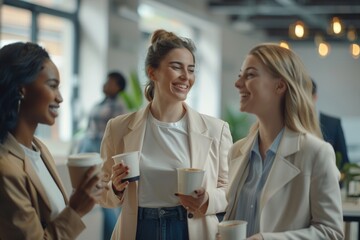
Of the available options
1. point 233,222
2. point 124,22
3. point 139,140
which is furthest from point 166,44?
point 124,22

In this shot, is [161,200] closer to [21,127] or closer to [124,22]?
[21,127]

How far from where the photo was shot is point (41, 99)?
66.7 inches

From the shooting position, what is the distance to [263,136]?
2.03 m

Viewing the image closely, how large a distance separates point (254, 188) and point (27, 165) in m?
0.71

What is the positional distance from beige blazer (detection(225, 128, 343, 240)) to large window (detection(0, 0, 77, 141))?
5.28m

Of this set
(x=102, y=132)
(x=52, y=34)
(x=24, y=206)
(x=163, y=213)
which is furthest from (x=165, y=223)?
(x=52, y=34)

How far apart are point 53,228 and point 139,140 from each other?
734 mm

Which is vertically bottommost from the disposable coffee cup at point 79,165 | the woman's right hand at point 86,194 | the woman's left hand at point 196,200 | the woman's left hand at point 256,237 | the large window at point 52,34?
the woman's left hand at point 256,237

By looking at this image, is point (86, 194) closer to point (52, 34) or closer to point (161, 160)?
point (161, 160)

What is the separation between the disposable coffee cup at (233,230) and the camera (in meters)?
1.74

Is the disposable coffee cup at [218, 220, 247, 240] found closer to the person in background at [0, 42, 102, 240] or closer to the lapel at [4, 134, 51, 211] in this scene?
the person in background at [0, 42, 102, 240]

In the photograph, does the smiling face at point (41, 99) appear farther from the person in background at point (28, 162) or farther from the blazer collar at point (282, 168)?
the blazer collar at point (282, 168)

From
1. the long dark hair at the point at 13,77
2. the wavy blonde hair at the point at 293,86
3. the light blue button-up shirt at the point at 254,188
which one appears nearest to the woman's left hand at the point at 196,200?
the light blue button-up shirt at the point at 254,188

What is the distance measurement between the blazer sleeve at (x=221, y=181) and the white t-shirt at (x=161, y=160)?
0.42 ft
